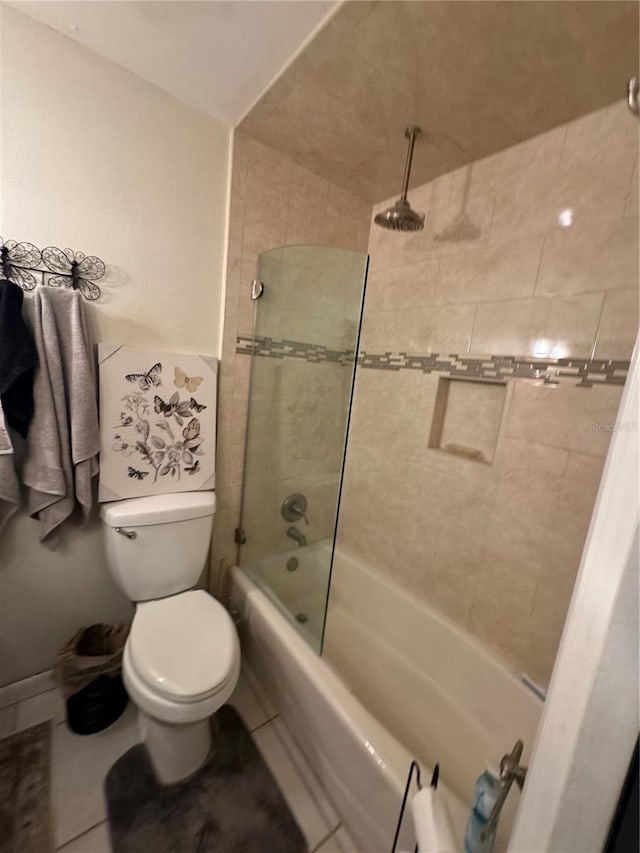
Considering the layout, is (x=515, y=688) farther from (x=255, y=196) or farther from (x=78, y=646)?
(x=255, y=196)

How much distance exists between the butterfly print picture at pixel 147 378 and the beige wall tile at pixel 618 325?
1.56 meters

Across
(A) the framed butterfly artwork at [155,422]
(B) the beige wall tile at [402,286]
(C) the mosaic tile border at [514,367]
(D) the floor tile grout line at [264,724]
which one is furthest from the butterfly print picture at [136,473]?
(B) the beige wall tile at [402,286]

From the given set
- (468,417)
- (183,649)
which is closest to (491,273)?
(468,417)

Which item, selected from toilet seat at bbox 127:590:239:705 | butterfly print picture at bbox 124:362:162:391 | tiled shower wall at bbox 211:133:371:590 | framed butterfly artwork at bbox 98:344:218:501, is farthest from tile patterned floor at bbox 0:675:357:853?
butterfly print picture at bbox 124:362:162:391

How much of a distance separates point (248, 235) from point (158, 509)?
1208 millimetres

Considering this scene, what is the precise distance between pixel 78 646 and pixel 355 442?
151 centimetres

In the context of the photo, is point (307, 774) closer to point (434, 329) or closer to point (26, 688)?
point (26, 688)

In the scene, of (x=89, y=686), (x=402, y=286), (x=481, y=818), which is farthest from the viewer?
(x=402, y=286)

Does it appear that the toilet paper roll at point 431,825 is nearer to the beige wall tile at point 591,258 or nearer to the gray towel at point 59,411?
the gray towel at point 59,411

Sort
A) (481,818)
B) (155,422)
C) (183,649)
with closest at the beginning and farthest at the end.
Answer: (481,818)
(183,649)
(155,422)

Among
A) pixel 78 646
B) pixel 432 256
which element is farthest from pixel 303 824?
pixel 432 256

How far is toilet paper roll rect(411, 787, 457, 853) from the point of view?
22.6 inches

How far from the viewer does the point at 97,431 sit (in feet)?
4.03

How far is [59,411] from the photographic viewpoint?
114cm
